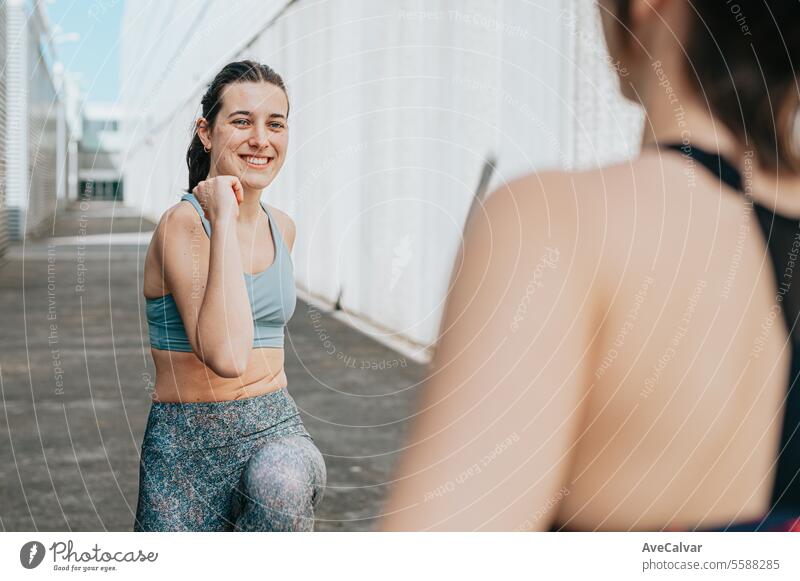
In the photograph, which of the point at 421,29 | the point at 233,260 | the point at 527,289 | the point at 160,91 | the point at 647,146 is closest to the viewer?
the point at 527,289

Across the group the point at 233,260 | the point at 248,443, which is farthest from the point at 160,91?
the point at 248,443

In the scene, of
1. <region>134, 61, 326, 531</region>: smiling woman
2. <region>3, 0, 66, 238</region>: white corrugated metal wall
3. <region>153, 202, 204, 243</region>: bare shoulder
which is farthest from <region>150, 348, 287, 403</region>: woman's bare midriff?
<region>3, 0, 66, 238</region>: white corrugated metal wall

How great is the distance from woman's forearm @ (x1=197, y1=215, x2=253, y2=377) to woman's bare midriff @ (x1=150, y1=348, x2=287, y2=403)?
23mm

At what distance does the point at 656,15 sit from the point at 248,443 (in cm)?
63

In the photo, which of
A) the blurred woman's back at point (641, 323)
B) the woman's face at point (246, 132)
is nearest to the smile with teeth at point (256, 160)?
the woman's face at point (246, 132)

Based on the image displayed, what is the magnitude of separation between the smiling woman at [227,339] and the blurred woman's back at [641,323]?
20.5 inches

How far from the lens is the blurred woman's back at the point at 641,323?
429 mm

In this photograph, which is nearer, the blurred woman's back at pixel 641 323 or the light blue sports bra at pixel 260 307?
the blurred woman's back at pixel 641 323

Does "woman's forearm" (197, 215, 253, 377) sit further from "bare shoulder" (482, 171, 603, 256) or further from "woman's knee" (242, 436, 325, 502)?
"bare shoulder" (482, 171, 603, 256)

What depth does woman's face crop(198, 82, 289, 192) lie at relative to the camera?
1062 millimetres

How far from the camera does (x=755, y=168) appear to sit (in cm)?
65

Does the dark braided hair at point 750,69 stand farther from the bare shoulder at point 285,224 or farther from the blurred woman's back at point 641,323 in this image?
the bare shoulder at point 285,224

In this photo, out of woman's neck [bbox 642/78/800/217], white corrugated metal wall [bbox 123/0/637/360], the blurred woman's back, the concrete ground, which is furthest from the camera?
the concrete ground
